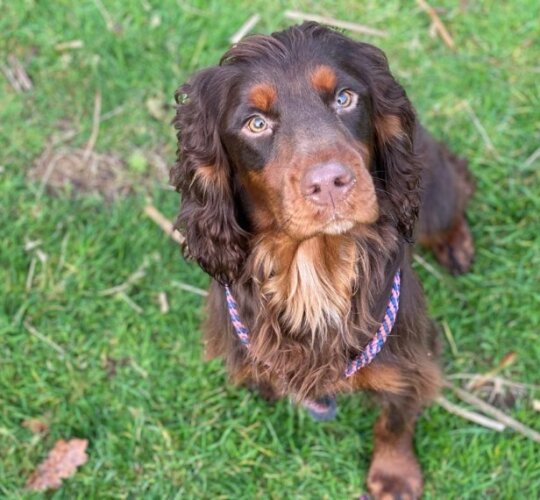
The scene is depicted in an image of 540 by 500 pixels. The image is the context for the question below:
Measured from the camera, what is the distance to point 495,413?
12.3 feet

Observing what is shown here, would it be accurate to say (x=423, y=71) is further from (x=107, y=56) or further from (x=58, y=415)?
(x=58, y=415)

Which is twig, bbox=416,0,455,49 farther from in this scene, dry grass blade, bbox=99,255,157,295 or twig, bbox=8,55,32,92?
twig, bbox=8,55,32,92

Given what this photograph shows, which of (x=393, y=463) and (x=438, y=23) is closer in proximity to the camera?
(x=393, y=463)

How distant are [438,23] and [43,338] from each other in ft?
9.57

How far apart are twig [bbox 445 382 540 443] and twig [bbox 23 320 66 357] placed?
1.93m

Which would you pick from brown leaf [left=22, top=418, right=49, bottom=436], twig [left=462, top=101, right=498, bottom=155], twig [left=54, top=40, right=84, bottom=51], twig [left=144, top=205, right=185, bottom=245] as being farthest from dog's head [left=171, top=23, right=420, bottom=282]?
twig [left=54, top=40, right=84, bottom=51]

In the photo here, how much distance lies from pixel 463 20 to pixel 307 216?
115 inches

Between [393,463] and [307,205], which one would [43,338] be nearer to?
[393,463]

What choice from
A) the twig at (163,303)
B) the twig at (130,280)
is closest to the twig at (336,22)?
the twig at (130,280)

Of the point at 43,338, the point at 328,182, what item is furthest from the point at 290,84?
the point at 43,338

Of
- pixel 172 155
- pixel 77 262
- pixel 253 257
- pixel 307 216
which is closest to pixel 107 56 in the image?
pixel 172 155

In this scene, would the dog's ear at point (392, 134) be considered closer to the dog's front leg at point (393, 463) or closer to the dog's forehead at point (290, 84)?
the dog's forehead at point (290, 84)

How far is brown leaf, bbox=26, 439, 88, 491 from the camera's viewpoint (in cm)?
370

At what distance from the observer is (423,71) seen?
4664 mm
